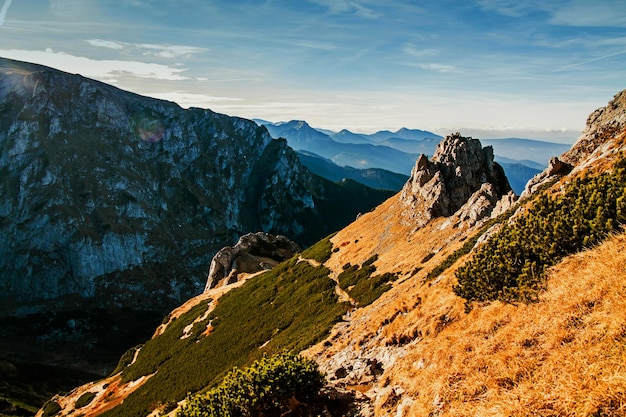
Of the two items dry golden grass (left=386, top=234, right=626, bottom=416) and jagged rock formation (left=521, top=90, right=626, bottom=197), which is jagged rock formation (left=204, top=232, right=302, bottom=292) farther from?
dry golden grass (left=386, top=234, right=626, bottom=416)

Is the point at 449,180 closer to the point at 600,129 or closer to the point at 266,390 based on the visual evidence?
the point at 600,129

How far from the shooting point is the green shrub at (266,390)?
14320 millimetres

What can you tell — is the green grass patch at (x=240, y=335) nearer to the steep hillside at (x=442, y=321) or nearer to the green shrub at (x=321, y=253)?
the steep hillside at (x=442, y=321)

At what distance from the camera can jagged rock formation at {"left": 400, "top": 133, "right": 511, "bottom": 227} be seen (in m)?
53.5

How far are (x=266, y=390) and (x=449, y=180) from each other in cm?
5140

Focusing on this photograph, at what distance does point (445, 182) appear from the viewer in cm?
5788

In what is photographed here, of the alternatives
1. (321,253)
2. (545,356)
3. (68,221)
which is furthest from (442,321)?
(68,221)

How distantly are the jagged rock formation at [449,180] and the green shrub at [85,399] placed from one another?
53.8m

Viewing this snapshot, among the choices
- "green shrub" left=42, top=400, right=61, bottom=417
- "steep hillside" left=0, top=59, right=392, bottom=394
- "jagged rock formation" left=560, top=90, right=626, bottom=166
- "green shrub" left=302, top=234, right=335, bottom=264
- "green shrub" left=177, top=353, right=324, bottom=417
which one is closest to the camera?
"green shrub" left=177, top=353, right=324, bottom=417

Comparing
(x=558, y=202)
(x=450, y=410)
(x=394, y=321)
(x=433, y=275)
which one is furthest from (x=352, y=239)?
(x=450, y=410)

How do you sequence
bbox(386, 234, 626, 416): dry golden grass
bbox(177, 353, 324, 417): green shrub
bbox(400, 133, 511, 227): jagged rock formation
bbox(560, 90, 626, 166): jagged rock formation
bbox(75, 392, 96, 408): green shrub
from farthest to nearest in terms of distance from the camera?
bbox(400, 133, 511, 227): jagged rock formation < bbox(75, 392, 96, 408): green shrub < bbox(560, 90, 626, 166): jagged rock formation < bbox(177, 353, 324, 417): green shrub < bbox(386, 234, 626, 416): dry golden grass

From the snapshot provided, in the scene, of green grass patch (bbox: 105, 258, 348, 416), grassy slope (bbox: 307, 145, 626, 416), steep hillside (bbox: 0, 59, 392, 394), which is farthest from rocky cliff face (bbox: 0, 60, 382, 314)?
grassy slope (bbox: 307, 145, 626, 416)

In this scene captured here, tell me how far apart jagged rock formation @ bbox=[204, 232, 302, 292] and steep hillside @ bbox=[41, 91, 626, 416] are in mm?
25736

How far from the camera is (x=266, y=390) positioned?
1426 centimetres
